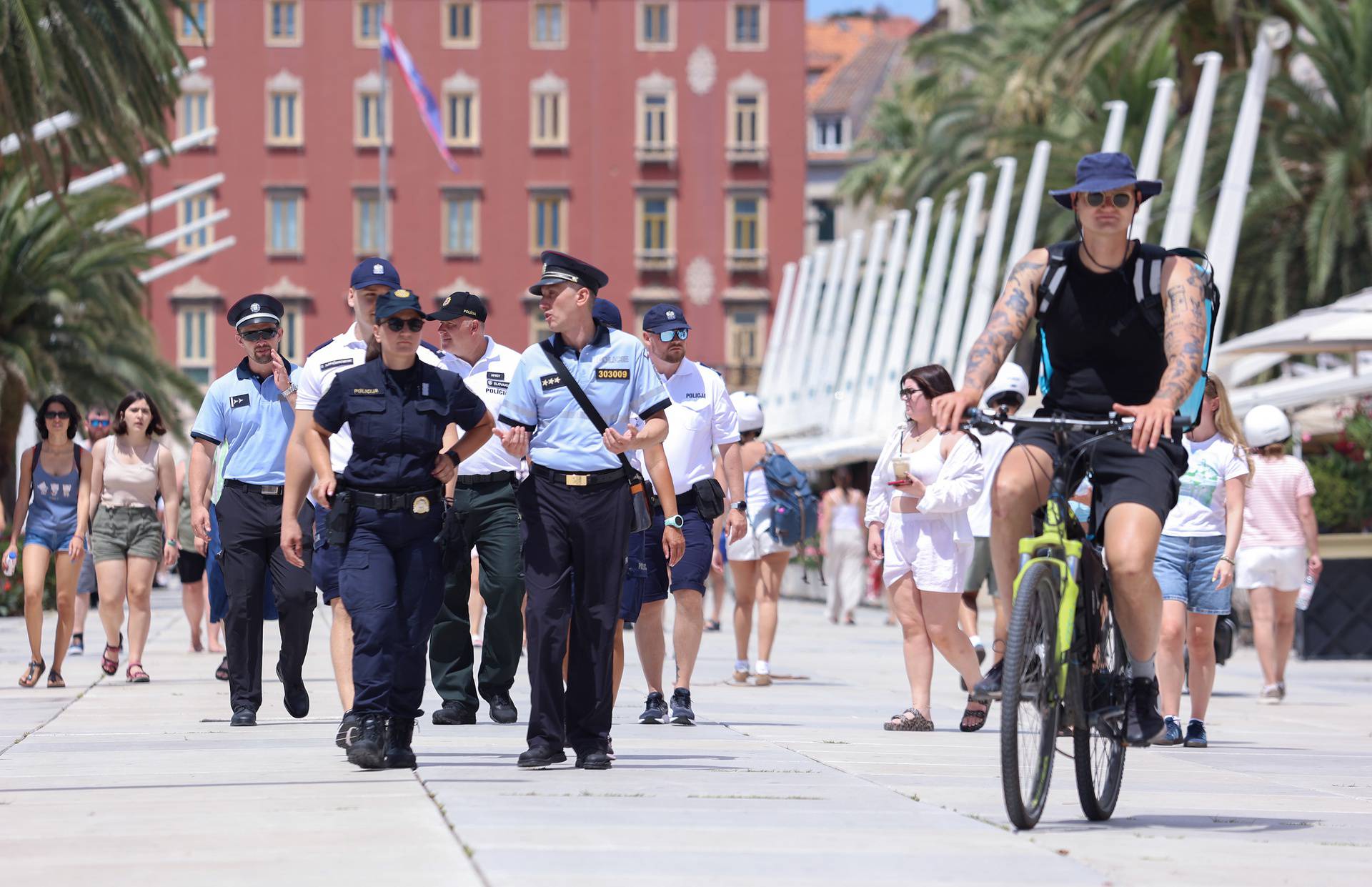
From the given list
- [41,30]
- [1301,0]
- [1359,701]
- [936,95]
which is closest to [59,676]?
[1359,701]

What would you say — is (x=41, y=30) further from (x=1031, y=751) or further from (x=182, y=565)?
(x=1031, y=751)

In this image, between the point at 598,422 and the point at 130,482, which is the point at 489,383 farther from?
the point at 130,482

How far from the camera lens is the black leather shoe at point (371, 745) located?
28.6ft

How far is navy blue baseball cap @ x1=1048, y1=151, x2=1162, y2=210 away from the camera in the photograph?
750cm

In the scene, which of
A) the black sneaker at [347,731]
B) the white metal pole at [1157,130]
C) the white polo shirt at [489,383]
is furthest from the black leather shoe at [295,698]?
the white metal pole at [1157,130]

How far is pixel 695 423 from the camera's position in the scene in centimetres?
1223

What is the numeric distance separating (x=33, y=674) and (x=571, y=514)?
6.92 m

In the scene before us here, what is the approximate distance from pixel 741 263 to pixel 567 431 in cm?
7460

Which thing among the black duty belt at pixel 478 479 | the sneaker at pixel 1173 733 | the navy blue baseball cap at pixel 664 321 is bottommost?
the sneaker at pixel 1173 733

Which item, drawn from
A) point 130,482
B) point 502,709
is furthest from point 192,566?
point 502,709

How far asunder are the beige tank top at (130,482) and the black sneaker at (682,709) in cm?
517

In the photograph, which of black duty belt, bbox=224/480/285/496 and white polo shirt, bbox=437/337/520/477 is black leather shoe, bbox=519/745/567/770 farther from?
black duty belt, bbox=224/480/285/496

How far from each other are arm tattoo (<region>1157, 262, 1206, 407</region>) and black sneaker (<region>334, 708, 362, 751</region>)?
3.37 metres

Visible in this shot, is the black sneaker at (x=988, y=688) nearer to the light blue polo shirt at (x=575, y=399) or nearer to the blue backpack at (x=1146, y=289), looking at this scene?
the blue backpack at (x=1146, y=289)
